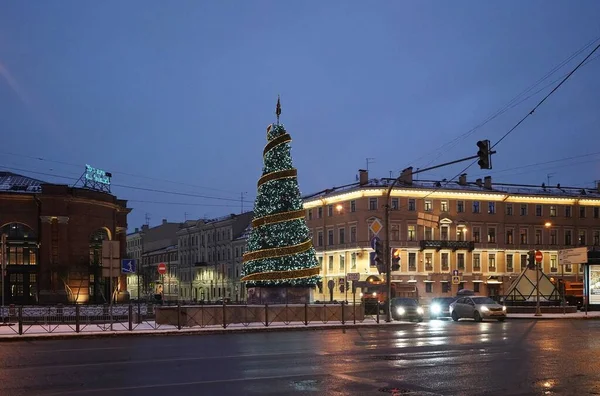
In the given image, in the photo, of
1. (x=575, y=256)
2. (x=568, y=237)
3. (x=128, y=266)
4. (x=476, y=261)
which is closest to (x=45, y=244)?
(x=128, y=266)

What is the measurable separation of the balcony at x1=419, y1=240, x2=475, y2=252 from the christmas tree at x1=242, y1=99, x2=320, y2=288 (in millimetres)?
43083

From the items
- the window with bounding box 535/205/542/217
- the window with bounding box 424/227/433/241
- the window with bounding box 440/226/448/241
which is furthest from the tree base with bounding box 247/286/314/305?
the window with bounding box 535/205/542/217

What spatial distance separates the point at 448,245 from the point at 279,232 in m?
46.3

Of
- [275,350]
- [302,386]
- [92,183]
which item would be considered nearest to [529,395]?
[302,386]

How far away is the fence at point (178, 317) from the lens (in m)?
30.7

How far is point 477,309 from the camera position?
38.5 m

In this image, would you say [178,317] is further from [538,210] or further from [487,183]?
[538,210]

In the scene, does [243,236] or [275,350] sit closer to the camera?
[275,350]

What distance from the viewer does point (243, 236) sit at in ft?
339

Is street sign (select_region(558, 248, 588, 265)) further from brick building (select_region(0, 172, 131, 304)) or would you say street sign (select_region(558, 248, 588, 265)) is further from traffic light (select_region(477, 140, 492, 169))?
brick building (select_region(0, 172, 131, 304))

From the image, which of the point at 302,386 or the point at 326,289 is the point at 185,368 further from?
the point at 326,289

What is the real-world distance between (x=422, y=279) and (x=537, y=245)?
17.2 meters

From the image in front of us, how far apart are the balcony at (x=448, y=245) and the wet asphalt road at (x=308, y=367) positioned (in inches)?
2304

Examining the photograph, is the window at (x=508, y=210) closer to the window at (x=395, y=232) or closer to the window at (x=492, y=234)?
the window at (x=492, y=234)
